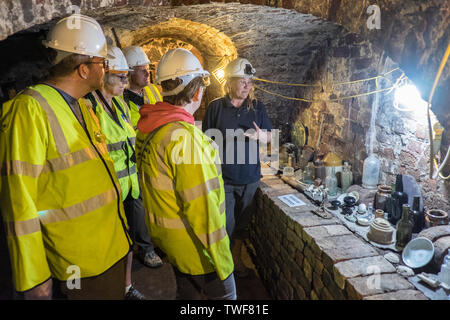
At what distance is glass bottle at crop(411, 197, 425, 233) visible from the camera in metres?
2.47

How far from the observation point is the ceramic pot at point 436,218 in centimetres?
235

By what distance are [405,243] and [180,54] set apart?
234 cm

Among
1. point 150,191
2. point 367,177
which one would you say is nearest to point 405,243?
point 367,177

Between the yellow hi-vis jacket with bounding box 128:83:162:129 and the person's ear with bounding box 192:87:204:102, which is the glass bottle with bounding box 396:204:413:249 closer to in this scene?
the person's ear with bounding box 192:87:204:102

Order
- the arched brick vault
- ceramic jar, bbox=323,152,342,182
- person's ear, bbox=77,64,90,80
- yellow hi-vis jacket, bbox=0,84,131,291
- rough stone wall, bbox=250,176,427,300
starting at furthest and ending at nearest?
1. the arched brick vault
2. ceramic jar, bbox=323,152,342,182
3. rough stone wall, bbox=250,176,427,300
4. person's ear, bbox=77,64,90,80
5. yellow hi-vis jacket, bbox=0,84,131,291

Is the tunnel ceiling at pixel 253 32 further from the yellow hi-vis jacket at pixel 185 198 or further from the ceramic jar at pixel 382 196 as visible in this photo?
the ceramic jar at pixel 382 196

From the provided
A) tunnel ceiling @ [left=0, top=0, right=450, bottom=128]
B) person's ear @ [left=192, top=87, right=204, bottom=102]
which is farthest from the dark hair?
tunnel ceiling @ [left=0, top=0, right=450, bottom=128]

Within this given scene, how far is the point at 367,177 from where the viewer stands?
11.1ft

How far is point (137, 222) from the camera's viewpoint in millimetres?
3168

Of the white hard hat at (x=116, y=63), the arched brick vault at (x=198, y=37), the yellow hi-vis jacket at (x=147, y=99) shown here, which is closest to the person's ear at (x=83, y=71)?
the white hard hat at (x=116, y=63)

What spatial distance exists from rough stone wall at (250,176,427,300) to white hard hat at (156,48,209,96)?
1.69m

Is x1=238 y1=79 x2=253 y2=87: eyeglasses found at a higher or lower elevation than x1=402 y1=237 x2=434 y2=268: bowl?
higher

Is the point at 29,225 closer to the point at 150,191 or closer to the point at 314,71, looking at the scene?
the point at 150,191

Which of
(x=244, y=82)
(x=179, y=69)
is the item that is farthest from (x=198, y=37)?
(x=179, y=69)
